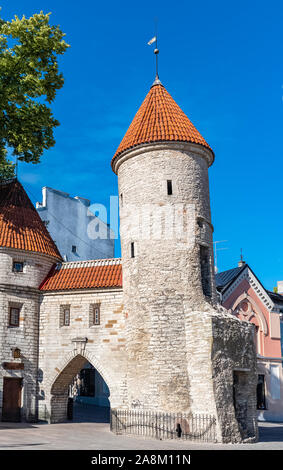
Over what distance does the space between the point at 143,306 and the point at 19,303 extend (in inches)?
276

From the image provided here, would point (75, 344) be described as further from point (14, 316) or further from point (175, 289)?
point (175, 289)

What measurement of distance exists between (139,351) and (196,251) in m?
4.93

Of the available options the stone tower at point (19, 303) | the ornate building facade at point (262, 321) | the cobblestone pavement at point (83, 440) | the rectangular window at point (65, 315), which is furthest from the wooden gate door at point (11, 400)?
the ornate building facade at point (262, 321)

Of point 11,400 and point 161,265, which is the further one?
point 11,400

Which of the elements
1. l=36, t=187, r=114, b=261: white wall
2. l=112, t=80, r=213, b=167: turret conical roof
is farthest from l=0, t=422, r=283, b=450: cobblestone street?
l=36, t=187, r=114, b=261: white wall

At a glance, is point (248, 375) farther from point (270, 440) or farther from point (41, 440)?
point (41, 440)

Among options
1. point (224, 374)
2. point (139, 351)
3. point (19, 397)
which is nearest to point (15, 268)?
point (19, 397)

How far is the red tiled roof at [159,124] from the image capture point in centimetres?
2277

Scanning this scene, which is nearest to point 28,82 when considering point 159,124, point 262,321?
point 159,124

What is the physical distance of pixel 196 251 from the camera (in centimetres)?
2189

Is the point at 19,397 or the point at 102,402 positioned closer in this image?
the point at 19,397

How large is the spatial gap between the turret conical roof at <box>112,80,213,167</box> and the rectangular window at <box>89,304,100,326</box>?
734 centimetres

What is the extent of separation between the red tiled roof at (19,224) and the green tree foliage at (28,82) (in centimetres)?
248

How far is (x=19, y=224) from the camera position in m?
26.2
